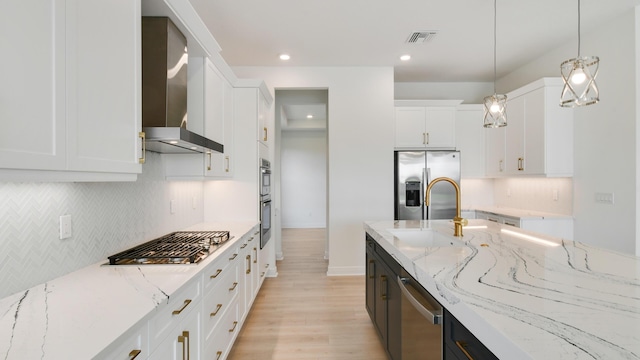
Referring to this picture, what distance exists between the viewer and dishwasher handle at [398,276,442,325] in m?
1.11

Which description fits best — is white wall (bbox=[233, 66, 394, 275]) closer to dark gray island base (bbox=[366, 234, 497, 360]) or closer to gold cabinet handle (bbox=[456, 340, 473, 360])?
dark gray island base (bbox=[366, 234, 497, 360])

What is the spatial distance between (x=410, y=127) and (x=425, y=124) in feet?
0.72

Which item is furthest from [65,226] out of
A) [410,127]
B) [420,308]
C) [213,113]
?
[410,127]

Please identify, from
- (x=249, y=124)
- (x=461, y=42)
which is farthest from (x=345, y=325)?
(x=461, y=42)

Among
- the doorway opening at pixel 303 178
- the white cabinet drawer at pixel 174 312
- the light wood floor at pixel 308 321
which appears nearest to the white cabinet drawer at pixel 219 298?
the white cabinet drawer at pixel 174 312

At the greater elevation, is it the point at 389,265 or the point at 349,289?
the point at 389,265

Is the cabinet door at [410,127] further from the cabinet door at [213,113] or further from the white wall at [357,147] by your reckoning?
the cabinet door at [213,113]

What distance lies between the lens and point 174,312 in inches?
49.1

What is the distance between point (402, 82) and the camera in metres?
4.84

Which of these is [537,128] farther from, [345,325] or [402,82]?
[345,325]

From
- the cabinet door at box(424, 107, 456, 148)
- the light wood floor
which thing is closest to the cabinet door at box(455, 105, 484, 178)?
the cabinet door at box(424, 107, 456, 148)

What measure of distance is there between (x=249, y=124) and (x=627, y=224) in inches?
150

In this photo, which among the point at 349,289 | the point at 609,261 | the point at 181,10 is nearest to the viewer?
the point at 609,261

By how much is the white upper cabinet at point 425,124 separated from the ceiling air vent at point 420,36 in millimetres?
983
